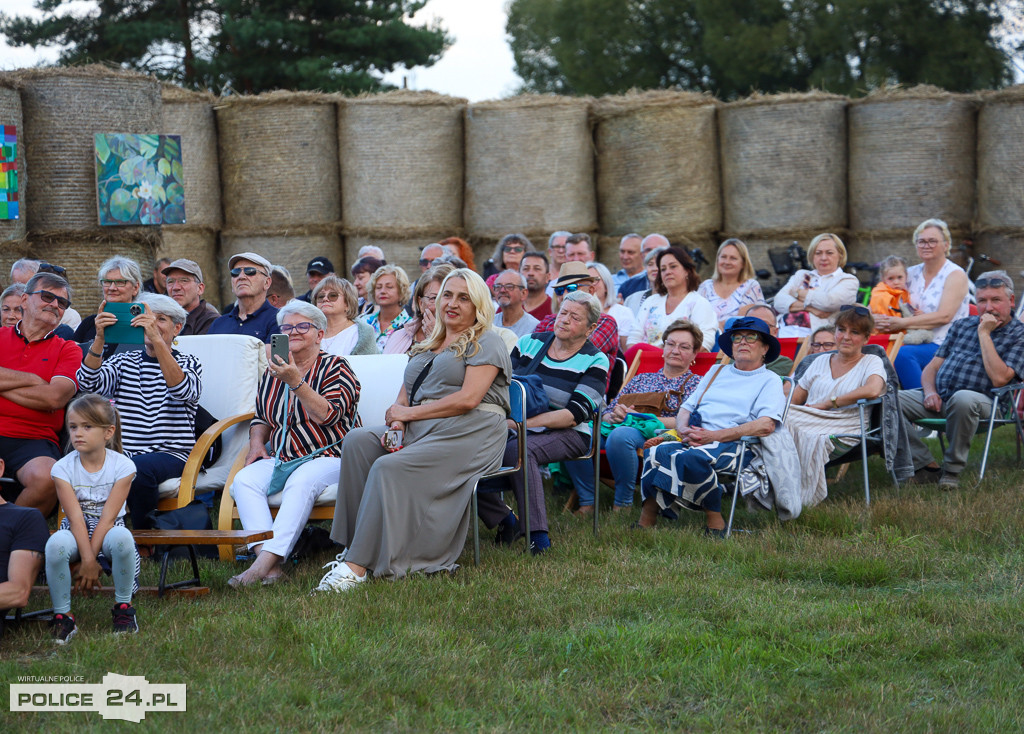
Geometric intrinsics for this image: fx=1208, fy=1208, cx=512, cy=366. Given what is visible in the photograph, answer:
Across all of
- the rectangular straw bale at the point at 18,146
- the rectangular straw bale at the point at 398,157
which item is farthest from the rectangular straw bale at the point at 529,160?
the rectangular straw bale at the point at 18,146

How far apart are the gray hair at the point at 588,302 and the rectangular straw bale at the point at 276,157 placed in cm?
576

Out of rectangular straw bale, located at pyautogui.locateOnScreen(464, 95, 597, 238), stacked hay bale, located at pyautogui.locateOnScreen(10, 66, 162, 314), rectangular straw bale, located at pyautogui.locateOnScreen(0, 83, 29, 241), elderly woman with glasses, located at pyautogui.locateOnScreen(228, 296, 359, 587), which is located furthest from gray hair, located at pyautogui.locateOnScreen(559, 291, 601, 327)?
rectangular straw bale, located at pyautogui.locateOnScreen(464, 95, 597, 238)

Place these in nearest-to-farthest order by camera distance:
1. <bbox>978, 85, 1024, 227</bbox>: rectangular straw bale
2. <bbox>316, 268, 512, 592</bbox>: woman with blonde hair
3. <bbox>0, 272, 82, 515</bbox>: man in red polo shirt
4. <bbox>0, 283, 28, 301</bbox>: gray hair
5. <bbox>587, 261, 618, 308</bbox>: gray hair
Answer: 1. <bbox>316, 268, 512, 592</bbox>: woman with blonde hair
2. <bbox>0, 272, 82, 515</bbox>: man in red polo shirt
3. <bbox>0, 283, 28, 301</bbox>: gray hair
4. <bbox>587, 261, 618, 308</bbox>: gray hair
5. <bbox>978, 85, 1024, 227</bbox>: rectangular straw bale

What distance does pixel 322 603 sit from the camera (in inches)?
192

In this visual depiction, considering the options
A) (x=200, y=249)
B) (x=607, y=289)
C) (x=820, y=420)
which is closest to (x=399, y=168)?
(x=200, y=249)

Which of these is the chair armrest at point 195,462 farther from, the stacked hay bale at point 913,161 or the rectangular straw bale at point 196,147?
the stacked hay bale at point 913,161

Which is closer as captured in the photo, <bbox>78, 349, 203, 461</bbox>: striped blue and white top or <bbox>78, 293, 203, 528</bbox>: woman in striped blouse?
<bbox>78, 293, 203, 528</bbox>: woman in striped blouse

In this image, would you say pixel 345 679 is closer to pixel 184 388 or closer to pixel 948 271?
pixel 184 388

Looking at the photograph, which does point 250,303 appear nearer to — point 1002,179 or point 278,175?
point 278,175

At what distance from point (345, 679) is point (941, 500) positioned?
3930 mm

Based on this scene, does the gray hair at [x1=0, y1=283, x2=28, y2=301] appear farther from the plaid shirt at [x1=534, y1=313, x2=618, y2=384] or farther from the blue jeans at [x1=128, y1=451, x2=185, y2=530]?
the plaid shirt at [x1=534, y1=313, x2=618, y2=384]

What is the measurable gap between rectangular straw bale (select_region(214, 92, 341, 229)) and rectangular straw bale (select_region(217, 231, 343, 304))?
0.38 ft

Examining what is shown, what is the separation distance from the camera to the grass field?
147 inches

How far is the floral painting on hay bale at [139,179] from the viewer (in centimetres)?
970
